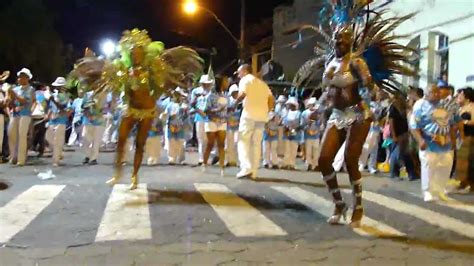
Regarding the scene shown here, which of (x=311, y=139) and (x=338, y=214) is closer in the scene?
(x=338, y=214)

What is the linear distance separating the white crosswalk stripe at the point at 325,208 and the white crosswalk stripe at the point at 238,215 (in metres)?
0.87

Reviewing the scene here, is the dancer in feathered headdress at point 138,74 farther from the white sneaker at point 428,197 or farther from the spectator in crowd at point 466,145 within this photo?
the spectator in crowd at point 466,145

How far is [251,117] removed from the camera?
12906 millimetres

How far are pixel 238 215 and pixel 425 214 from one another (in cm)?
259

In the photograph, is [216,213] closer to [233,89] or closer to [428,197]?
[428,197]

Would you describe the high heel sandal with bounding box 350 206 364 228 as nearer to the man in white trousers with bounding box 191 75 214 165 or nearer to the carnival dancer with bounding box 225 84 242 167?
the carnival dancer with bounding box 225 84 242 167

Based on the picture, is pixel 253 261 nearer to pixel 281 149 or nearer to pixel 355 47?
pixel 355 47

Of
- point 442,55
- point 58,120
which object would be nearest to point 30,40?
point 58,120

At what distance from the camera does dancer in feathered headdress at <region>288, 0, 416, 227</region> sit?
7.65m

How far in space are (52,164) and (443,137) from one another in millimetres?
9002

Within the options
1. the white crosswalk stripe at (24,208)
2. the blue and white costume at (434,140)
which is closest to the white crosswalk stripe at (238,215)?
the white crosswalk stripe at (24,208)

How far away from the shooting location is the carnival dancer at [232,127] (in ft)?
49.8

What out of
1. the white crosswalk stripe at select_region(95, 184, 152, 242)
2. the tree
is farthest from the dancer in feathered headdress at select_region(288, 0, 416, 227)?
the tree

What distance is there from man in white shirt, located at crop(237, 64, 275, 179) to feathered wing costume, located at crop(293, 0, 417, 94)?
167 inches
